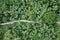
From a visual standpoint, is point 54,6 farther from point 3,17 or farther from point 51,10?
point 3,17

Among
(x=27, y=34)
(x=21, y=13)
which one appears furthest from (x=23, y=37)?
(x=21, y=13)

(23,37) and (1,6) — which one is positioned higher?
(1,6)

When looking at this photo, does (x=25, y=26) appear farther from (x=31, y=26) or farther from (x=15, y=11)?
(x=15, y=11)

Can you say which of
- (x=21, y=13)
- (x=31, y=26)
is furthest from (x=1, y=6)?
(x=31, y=26)

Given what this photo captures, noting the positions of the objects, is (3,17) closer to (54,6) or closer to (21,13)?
(21,13)
